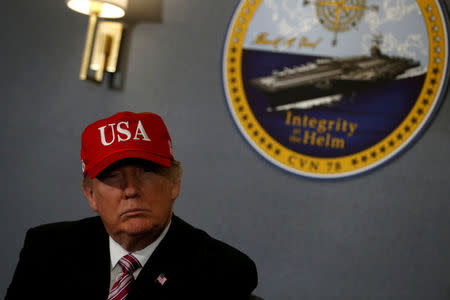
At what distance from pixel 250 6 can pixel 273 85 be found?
385mm

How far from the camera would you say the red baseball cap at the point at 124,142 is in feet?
3.48

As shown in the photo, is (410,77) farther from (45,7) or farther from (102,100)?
(45,7)

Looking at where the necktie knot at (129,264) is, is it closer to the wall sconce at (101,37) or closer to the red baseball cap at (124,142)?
the red baseball cap at (124,142)

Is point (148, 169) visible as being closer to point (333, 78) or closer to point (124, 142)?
point (124, 142)

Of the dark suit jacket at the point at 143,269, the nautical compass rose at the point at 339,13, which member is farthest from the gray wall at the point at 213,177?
the dark suit jacket at the point at 143,269

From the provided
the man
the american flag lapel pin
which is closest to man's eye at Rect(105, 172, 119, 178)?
the man

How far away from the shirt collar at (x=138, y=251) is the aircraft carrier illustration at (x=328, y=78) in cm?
107

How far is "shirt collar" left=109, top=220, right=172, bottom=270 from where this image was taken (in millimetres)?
1140

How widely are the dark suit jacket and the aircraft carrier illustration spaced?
999 millimetres

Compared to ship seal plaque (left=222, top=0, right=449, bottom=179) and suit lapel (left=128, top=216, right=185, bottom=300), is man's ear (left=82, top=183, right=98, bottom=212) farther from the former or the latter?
ship seal plaque (left=222, top=0, right=449, bottom=179)

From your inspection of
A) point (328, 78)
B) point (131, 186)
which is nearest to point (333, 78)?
point (328, 78)

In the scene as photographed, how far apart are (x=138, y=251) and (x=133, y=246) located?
0.02m

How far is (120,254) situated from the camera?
1.16 metres

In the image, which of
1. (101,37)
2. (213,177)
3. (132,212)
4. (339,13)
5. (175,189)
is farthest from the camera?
(101,37)
